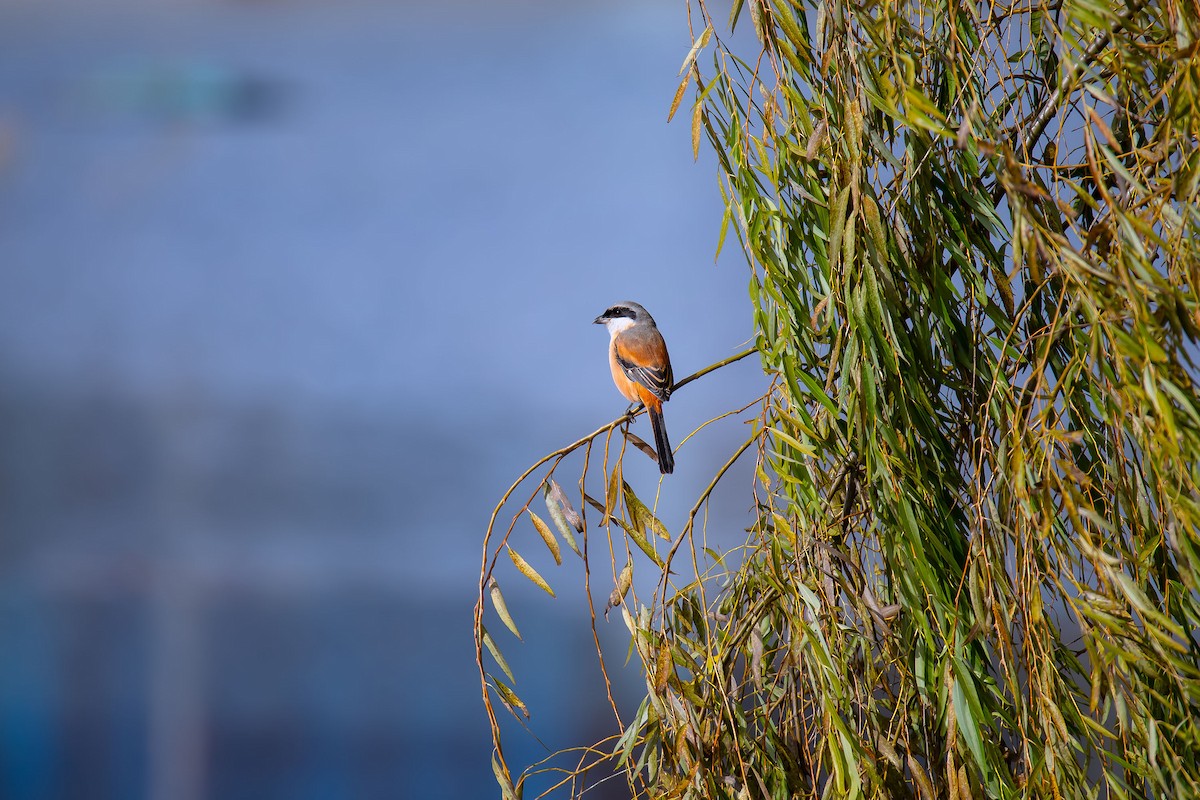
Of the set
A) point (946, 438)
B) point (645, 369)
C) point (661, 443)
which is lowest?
point (946, 438)

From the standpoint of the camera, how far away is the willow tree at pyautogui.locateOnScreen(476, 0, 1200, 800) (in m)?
0.90

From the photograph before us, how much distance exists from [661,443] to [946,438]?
681 mm

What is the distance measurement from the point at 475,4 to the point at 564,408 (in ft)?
3.73

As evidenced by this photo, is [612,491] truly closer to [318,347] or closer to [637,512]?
[637,512]

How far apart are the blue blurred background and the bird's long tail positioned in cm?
105

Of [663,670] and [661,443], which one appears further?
[661,443]

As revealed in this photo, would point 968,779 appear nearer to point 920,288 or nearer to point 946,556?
point 946,556

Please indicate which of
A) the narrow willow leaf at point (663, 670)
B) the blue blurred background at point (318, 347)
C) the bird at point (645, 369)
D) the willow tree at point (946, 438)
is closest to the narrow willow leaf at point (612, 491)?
the willow tree at point (946, 438)

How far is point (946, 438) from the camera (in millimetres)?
1138

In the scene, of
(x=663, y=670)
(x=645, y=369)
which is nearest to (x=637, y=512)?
(x=663, y=670)

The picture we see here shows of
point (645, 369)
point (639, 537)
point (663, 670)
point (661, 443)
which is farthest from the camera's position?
point (645, 369)

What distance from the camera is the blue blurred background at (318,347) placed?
2.85 m

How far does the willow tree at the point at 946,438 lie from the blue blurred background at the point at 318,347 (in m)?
1.76

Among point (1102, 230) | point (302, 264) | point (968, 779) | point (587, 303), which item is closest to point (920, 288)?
point (1102, 230)
